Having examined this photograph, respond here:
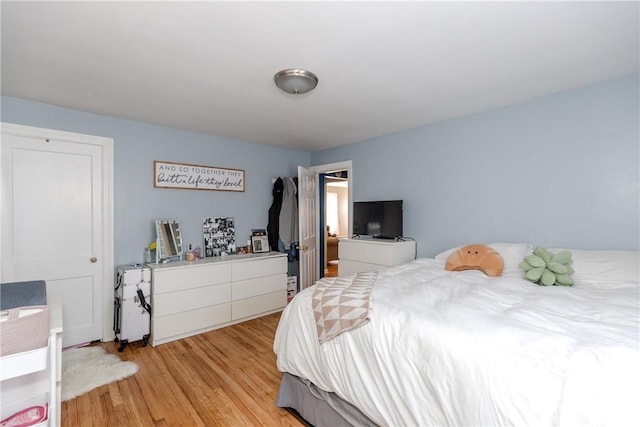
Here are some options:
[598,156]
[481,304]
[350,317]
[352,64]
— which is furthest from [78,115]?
[598,156]

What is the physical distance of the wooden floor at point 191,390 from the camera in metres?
1.83

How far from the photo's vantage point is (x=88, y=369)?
2.38 m

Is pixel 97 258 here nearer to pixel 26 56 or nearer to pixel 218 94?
pixel 26 56

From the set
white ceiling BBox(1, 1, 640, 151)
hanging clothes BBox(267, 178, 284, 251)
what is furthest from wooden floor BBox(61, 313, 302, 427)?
white ceiling BBox(1, 1, 640, 151)

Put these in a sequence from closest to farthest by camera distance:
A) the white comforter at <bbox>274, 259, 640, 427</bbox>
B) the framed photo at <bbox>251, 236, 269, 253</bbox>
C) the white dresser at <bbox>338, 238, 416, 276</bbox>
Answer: the white comforter at <bbox>274, 259, 640, 427</bbox>, the white dresser at <bbox>338, 238, 416, 276</bbox>, the framed photo at <bbox>251, 236, 269, 253</bbox>

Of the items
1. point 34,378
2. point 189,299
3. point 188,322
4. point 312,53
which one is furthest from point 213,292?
point 312,53

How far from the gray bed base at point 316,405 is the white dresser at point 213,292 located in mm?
1630

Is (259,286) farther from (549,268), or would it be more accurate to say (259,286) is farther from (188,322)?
(549,268)

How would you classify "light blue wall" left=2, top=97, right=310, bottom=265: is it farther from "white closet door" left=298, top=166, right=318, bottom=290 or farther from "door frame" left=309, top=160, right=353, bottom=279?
"door frame" left=309, top=160, right=353, bottom=279

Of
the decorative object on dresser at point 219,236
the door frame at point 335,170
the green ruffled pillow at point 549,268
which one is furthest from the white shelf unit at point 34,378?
the door frame at point 335,170

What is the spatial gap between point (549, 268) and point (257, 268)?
115 inches

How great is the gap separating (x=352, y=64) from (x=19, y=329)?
2.24m

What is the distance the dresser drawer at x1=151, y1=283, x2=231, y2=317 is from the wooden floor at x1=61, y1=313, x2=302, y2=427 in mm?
346

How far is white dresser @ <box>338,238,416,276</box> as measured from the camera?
318cm
